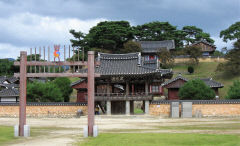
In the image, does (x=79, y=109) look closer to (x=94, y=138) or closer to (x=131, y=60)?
(x=131, y=60)

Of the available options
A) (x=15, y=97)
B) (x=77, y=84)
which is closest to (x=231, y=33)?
(x=77, y=84)

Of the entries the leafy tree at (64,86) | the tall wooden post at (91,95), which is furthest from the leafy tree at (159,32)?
the tall wooden post at (91,95)

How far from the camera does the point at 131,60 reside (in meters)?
38.9

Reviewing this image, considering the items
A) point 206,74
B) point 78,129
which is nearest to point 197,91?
point 78,129

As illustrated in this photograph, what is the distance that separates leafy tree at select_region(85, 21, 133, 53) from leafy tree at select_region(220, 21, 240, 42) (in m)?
22.1

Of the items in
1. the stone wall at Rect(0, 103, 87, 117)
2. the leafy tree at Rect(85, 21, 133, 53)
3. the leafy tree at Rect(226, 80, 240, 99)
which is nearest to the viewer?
the stone wall at Rect(0, 103, 87, 117)

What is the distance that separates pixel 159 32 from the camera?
3253 inches

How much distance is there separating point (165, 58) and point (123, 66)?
1242 inches

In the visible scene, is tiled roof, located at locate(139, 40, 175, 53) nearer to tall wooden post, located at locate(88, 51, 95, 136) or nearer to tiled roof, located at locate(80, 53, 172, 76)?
tiled roof, located at locate(80, 53, 172, 76)

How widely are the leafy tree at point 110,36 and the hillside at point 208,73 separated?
47.6 ft

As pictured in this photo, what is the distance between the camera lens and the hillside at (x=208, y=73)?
185 ft

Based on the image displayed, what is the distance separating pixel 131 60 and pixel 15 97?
20821 millimetres

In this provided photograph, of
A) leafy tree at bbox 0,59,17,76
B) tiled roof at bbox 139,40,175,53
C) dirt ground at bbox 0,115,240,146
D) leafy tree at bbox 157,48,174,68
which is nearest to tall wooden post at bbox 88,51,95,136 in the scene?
dirt ground at bbox 0,115,240,146

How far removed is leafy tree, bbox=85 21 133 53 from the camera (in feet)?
238
